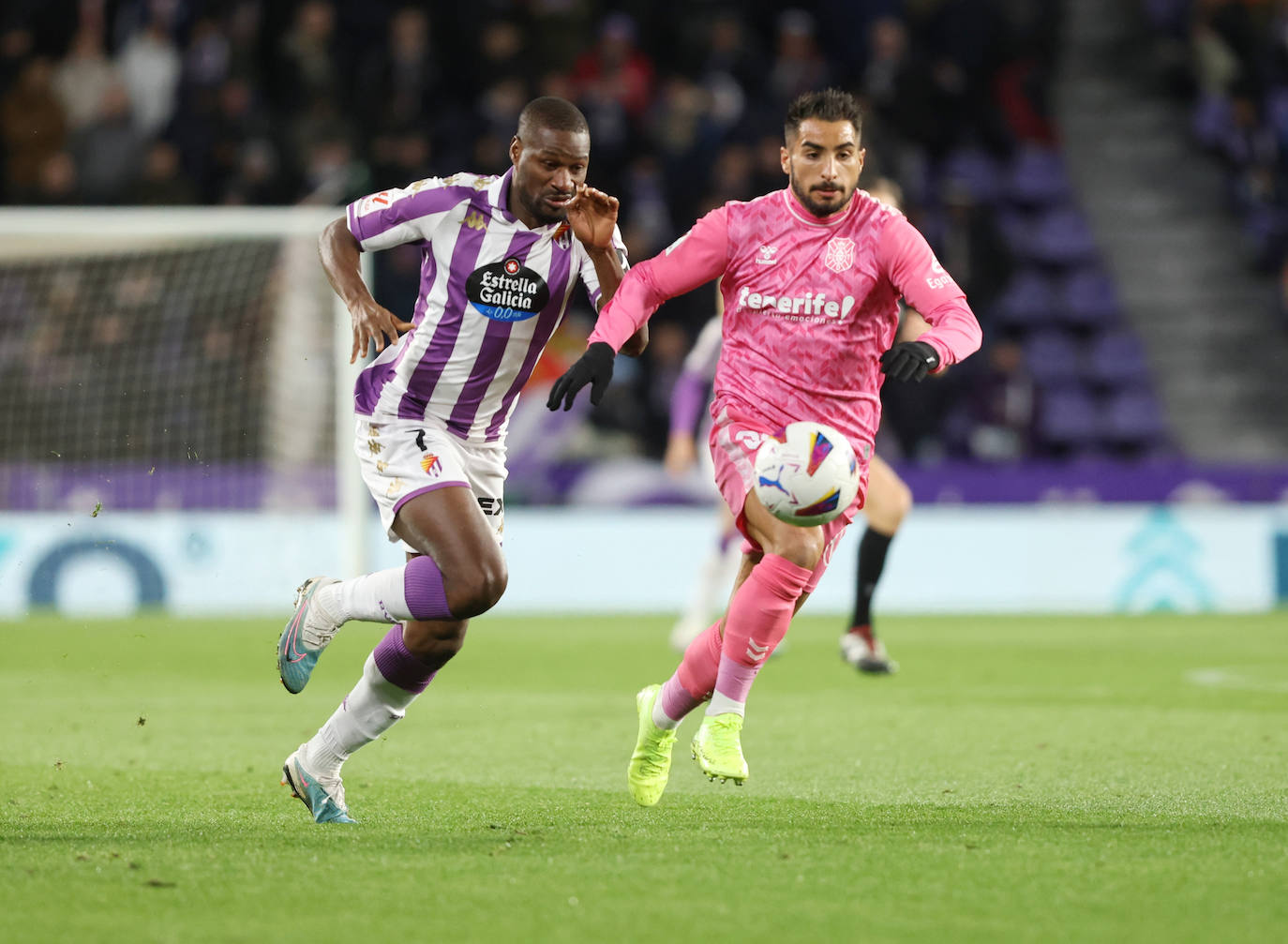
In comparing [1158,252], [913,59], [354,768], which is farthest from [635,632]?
A: [1158,252]

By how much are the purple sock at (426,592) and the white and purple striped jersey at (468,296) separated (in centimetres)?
58

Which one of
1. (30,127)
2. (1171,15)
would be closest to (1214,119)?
(1171,15)

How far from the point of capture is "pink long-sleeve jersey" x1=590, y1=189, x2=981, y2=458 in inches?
214

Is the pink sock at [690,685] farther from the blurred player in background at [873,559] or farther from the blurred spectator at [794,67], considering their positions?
the blurred spectator at [794,67]

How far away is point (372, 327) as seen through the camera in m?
5.16

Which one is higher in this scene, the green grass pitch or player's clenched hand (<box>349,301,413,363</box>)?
player's clenched hand (<box>349,301,413,363</box>)

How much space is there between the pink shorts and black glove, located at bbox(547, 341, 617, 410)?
0.56 m

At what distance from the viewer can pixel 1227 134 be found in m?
17.9

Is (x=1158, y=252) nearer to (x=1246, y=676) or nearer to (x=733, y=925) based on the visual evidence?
(x=1246, y=676)

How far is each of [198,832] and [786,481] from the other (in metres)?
1.83

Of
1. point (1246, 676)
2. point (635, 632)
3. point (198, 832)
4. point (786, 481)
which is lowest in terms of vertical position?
point (635, 632)

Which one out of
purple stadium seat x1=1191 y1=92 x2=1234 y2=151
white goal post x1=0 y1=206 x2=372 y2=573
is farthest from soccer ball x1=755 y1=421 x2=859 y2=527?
purple stadium seat x1=1191 y1=92 x2=1234 y2=151

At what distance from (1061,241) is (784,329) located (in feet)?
40.9

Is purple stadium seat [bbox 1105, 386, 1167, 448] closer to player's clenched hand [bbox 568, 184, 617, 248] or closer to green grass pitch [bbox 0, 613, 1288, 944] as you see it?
green grass pitch [bbox 0, 613, 1288, 944]
